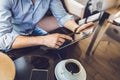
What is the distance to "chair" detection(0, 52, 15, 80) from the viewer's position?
1.88 feet

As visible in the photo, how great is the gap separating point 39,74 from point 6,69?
0.15 m

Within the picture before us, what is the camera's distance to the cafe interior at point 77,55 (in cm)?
63

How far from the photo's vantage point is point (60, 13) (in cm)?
114

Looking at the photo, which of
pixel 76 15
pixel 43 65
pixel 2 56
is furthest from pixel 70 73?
pixel 76 15

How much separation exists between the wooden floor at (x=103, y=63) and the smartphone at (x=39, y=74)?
2.92 ft

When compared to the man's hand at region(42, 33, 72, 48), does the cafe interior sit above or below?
below

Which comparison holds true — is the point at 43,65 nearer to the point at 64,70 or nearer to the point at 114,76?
the point at 64,70

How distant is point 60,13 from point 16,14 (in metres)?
0.33

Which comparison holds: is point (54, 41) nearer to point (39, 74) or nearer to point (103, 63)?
point (39, 74)

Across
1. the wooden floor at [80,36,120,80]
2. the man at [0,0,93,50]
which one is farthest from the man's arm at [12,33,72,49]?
the wooden floor at [80,36,120,80]

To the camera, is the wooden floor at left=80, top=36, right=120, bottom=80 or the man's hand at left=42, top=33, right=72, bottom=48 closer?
the man's hand at left=42, top=33, right=72, bottom=48

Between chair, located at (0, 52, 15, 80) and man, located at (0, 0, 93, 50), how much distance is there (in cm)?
15

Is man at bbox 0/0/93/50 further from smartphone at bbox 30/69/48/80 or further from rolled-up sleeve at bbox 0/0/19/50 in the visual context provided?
smartphone at bbox 30/69/48/80

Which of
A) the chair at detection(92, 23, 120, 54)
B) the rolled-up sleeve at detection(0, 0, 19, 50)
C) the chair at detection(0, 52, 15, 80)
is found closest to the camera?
the chair at detection(0, 52, 15, 80)
